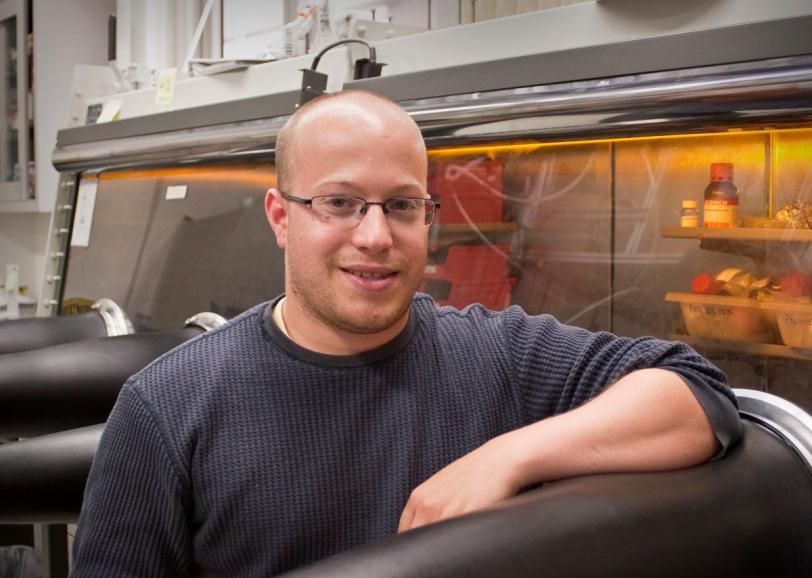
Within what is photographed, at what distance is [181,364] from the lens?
104 centimetres

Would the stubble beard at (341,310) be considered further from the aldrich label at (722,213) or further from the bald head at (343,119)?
the aldrich label at (722,213)

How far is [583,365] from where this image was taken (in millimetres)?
1082

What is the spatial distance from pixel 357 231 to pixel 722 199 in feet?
2.37

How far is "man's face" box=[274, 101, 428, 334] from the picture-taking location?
1031 mm

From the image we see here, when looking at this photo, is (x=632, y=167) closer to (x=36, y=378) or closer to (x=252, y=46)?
(x=36, y=378)

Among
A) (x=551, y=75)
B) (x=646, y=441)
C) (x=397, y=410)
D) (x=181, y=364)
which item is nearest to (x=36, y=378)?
(x=181, y=364)

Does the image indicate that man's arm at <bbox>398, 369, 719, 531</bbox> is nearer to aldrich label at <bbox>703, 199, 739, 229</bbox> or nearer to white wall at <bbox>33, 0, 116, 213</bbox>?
aldrich label at <bbox>703, 199, 739, 229</bbox>

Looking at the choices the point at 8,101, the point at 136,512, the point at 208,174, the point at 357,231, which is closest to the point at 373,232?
the point at 357,231

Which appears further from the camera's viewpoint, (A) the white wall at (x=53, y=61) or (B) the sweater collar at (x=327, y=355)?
(A) the white wall at (x=53, y=61)

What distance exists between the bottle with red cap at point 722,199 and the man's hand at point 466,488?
716 millimetres

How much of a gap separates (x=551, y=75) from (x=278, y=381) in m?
0.75

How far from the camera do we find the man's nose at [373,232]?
102 cm

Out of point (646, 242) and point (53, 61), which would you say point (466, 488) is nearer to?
point (646, 242)

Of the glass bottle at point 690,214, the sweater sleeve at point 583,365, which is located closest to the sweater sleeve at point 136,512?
the sweater sleeve at point 583,365
